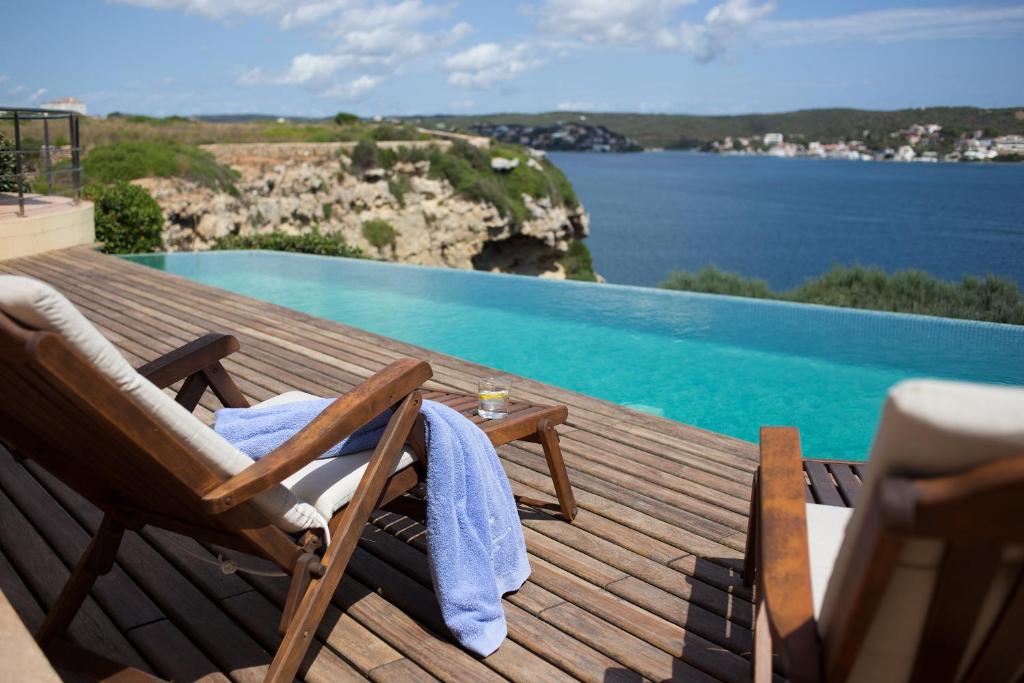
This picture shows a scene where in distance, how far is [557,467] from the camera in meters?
2.81

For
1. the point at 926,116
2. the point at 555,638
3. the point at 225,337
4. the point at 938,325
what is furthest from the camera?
the point at 926,116

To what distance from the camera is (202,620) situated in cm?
221

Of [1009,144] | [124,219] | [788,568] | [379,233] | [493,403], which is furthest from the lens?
[379,233]

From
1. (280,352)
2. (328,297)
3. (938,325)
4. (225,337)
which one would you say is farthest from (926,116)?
(225,337)

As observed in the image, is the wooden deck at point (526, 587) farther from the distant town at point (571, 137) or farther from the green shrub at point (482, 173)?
the distant town at point (571, 137)

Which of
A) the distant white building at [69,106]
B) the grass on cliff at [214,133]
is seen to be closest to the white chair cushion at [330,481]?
the distant white building at [69,106]

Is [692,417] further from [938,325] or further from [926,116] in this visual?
[926,116]

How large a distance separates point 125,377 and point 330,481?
0.61 m

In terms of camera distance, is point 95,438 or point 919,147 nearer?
point 95,438

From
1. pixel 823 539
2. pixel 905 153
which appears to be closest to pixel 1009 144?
pixel 905 153

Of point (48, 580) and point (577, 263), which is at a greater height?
point (48, 580)

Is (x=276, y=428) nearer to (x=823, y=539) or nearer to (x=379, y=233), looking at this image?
(x=823, y=539)

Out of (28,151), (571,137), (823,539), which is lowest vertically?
(823,539)

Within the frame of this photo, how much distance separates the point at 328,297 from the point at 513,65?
114 ft
